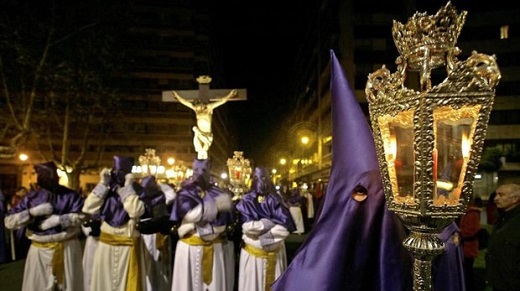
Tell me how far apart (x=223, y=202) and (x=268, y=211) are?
2.32 feet

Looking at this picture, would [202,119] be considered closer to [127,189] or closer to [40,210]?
[127,189]

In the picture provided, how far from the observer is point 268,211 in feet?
21.4

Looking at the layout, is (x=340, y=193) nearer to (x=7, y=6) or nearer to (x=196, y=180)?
(x=196, y=180)

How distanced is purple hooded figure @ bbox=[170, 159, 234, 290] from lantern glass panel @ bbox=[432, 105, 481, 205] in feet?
15.5

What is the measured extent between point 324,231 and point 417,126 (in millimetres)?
740

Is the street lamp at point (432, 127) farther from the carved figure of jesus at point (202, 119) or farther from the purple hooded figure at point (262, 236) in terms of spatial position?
the carved figure of jesus at point (202, 119)

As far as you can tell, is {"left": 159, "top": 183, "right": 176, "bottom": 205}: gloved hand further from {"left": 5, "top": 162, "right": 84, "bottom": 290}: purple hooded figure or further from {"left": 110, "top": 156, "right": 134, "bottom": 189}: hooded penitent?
{"left": 5, "top": 162, "right": 84, "bottom": 290}: purple hooded figure

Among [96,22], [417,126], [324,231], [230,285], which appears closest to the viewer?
[417,126]

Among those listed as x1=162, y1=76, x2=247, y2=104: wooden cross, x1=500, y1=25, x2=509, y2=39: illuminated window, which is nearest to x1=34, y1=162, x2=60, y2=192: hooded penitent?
x1=162, y1=76, x2=247, y2=104: wooden cross

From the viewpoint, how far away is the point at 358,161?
2410 mm

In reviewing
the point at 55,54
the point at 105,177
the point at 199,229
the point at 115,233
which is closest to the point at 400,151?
the point at 199,229

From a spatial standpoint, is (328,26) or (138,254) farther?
(328,26)

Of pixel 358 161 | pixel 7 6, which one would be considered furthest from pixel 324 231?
pixel 7 6

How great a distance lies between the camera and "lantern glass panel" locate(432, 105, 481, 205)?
197 cm
